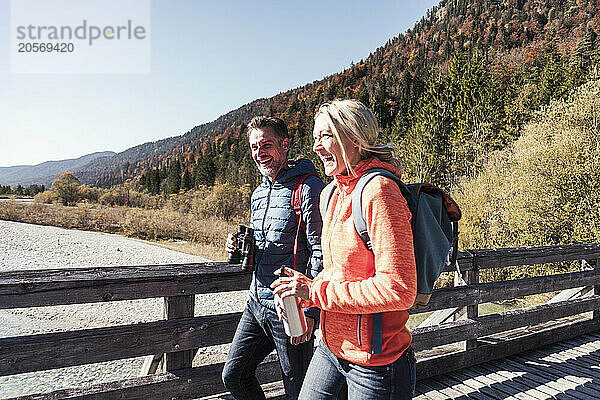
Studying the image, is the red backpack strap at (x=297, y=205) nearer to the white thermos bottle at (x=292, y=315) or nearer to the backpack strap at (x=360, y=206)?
the white thermos bottle at (x=292, y=315)

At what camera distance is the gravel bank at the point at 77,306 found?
8094 millimetres

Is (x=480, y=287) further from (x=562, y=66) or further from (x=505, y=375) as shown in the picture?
(x=562, y=66)

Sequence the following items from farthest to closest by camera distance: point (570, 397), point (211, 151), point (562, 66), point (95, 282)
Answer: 1. point (211, 151)
2. point (562, 66)
3. point (570, 397)
4. point (95, 282)

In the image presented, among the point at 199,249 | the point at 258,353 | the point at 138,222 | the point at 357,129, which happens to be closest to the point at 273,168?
the point at 357,129

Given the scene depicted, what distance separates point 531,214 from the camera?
12.9 meters

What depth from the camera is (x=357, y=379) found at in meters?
1.43

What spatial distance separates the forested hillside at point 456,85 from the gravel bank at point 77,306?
22.6 feet

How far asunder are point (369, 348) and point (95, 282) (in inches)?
57.2

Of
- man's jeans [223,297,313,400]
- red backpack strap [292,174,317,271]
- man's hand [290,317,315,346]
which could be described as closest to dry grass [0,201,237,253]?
man's jeans [223,297,313,400]

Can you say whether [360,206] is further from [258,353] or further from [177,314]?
[177,314]

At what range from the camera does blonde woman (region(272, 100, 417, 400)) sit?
1.29 metres

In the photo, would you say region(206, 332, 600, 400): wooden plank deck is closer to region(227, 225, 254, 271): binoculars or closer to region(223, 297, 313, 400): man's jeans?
region(223, 297, 313, 400): man's jeans

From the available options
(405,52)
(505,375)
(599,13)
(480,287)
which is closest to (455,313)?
(480,287)

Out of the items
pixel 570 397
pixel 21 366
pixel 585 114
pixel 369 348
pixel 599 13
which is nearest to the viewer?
pixel 369 348
